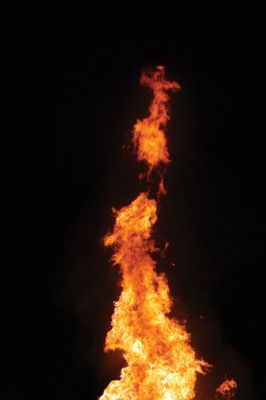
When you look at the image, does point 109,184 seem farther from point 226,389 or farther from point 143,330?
point 226,389

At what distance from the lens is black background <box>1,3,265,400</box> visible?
9.35 m

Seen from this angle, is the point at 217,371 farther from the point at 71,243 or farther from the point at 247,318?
the point at 71,243

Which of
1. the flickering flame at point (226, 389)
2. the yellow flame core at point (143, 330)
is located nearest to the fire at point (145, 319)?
the yellow flame core at point (143, 330)

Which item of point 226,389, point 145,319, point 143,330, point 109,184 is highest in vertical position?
point 109,184

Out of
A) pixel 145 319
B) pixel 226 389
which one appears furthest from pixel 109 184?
pixel 226 389

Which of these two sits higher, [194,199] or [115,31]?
[115,31]

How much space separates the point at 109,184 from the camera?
9562 mm

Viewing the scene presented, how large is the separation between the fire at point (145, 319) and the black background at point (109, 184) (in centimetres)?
98

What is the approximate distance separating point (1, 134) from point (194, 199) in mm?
3926

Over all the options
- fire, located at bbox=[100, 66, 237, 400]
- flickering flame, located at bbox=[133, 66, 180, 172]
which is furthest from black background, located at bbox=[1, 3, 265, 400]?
fire, located at bbox=[100, 66, 237, 400]

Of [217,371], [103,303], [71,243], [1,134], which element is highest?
[1,134]

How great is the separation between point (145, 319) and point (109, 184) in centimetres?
287

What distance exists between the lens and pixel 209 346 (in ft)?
31.3

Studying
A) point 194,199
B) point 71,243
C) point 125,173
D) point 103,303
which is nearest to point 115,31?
point 125,173
